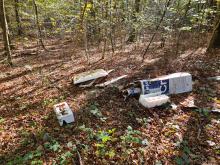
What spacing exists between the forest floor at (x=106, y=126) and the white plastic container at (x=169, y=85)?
0.82 ft

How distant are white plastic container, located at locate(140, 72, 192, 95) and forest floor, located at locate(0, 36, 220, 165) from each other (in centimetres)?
25

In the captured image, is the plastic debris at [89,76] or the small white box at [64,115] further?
the plastic debris at [89,76]

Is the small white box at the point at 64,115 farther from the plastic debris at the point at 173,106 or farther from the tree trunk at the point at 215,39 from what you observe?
the tree trunk at the point at 215,39

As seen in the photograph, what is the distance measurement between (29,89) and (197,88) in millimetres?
4655

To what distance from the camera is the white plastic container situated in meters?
4.97

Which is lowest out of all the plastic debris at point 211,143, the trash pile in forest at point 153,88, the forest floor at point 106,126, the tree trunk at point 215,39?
the plastic debris at point 211,143

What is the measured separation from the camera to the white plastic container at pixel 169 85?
4.97 meters

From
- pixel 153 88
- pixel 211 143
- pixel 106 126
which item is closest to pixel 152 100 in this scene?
pixel 153 88

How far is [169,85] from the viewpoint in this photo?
5180 millimetres

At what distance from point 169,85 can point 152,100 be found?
831 mm

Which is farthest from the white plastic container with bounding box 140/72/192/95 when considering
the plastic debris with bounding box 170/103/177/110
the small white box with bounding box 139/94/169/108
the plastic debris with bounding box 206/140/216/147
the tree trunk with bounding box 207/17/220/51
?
the tree trunk with bounding box 207/17/220/51

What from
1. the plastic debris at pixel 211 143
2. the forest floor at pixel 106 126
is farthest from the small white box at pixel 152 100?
the plastic debris at pixel 211 143

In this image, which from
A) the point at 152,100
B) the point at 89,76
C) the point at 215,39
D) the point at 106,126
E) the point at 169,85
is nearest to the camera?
the point at 106,126

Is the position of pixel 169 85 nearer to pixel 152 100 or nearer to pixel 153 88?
pixel 153 88
